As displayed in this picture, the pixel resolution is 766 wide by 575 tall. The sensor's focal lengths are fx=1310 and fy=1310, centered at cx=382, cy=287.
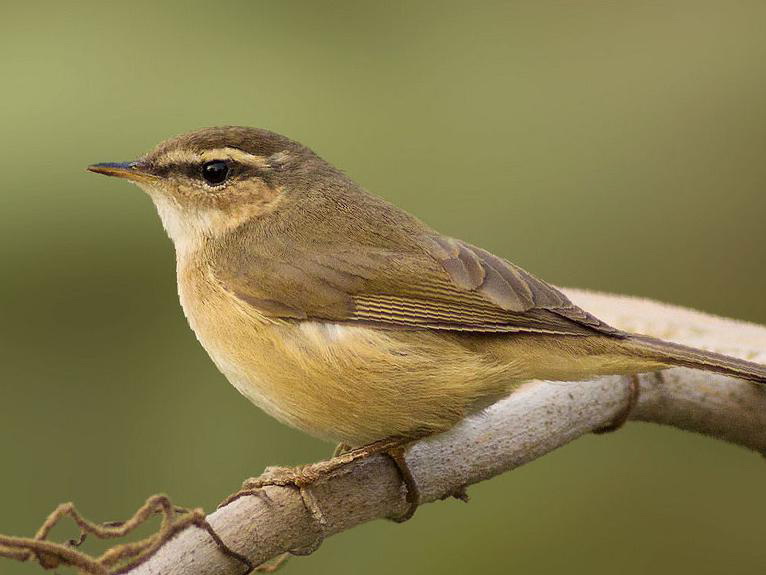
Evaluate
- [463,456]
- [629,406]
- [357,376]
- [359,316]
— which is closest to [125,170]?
[359,316]

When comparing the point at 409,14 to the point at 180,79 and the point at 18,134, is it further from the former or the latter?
the point at 18,134

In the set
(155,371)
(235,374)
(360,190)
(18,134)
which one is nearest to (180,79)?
(18,134)

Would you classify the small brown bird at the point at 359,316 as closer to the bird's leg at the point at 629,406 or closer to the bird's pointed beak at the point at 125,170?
the bird's pointed beak at the point at 125,170

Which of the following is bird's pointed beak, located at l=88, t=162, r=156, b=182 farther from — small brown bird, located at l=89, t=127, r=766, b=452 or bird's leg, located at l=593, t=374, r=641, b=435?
bird's leg, located at l=593, t=374, r=641, b=435

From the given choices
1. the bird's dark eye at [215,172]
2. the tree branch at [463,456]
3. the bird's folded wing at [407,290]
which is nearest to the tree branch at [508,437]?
the tree branch at [463,456]

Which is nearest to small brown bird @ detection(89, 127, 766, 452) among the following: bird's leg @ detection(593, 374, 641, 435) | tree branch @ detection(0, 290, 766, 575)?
tree branch @ detection(0, 290, 766, 575)
